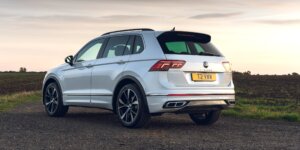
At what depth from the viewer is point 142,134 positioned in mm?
8750

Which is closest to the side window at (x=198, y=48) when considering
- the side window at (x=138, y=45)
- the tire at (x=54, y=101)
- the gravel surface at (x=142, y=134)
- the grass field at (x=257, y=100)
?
the side window at (x=138, y=45)

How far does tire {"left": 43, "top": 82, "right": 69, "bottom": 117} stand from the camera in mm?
11805

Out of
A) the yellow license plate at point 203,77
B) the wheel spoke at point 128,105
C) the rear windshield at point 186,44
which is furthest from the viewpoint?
the wheel spoke at point 128,105

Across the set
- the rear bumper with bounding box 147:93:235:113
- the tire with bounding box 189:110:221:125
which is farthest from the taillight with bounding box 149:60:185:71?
the tire with bounding box 189:110:221:125

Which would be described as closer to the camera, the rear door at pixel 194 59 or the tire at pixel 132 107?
the rear door at pixel 194 59

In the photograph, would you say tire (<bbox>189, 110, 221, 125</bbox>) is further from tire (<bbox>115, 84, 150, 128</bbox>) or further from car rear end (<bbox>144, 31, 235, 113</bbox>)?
tire (<bbox>115, 84, 150, 128</bbox>)

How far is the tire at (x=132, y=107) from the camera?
30.2ft

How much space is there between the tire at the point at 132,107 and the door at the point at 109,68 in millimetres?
331

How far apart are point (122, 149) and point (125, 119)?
2.56m

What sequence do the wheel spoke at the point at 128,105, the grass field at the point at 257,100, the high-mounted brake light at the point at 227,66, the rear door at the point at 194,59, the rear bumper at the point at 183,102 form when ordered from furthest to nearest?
1. the grass field at the point at 257,100
2. the high-mounted brake light at the point at 227,66
3. the wheel spoke at the point at 128,105
4. the rear door at the point at 194,59
5. the rear bumper at the point at 183,102

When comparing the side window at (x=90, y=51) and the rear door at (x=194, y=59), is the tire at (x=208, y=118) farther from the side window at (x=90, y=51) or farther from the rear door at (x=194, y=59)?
the side window at (x=90, y=51)

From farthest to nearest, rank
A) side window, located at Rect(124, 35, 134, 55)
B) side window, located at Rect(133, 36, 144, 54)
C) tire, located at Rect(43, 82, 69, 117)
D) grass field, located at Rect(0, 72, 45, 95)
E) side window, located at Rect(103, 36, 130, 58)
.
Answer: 1. grass field, located at Rect(0, 72, 45, 95)
2. tire, located at Rect(43, 82, 69, 117)
3. side window, located at Rect(103, 36, 130, 58)
4. side window, located at Rect(124, 35, 134, 55)
5. side window, located at Rect(133, 36, 144, 54)

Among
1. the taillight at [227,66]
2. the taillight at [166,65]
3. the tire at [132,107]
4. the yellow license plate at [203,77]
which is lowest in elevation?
the tire at [132,107]

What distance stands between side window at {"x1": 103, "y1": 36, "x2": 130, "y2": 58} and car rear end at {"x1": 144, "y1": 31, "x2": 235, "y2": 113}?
0.94 metres
